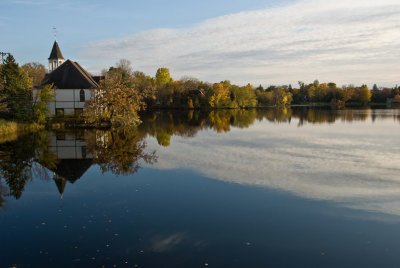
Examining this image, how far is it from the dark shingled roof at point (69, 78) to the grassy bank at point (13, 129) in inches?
328

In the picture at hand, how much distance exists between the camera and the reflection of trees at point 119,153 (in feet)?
53.7

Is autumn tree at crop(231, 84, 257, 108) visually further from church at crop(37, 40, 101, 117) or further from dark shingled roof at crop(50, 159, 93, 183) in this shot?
dark shingled roof at crop(50, 159, 93, 183)

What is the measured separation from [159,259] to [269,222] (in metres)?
3.59

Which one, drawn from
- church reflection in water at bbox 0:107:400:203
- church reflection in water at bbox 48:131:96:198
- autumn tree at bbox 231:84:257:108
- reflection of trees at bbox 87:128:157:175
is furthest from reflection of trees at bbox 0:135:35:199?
autumn tree at bbox 231:84:257:108

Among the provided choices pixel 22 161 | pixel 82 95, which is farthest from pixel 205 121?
pixel 22 161

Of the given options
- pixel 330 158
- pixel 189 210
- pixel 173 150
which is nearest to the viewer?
pixel 189 210

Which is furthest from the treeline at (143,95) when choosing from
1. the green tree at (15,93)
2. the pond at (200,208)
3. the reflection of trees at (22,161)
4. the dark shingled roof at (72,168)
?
the dark shingled roof at (72,168)

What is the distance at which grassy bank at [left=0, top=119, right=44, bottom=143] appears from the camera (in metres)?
26.1

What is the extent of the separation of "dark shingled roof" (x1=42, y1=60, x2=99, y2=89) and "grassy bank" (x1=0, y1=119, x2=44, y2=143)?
8323 mm

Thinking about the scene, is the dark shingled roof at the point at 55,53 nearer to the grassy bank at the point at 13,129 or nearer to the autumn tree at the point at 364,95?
the grassy bank at the point at 13,129

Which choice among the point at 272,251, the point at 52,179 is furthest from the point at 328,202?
the point at 52,179

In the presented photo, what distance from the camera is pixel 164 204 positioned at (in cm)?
1090

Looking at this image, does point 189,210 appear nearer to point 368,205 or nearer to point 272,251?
point 272,251

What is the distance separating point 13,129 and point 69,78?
41.1 feet
